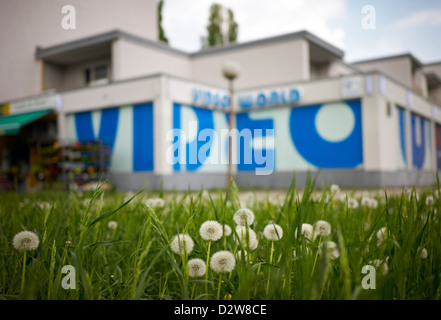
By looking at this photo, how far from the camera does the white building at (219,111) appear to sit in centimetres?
1138

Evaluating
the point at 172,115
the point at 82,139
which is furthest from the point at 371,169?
the point at 82,139

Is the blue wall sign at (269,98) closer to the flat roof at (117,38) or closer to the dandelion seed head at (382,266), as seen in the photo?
the flat roof at (117,38)

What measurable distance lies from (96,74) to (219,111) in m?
6.06

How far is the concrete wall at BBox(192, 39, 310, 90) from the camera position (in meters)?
13.7

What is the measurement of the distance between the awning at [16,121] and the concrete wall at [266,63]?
6.21m

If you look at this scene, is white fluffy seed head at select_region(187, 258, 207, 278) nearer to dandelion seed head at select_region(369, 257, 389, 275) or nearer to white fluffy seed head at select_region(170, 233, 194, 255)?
white fluffy seed head at select_region(170, 233, 194, 255)

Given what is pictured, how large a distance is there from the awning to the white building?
6cm

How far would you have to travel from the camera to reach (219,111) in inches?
500

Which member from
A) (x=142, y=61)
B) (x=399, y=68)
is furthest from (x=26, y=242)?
(x=399, y=68)

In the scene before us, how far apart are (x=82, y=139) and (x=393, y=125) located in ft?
A: 34.0

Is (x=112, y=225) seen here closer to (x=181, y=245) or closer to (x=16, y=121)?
(x=181, y=245)

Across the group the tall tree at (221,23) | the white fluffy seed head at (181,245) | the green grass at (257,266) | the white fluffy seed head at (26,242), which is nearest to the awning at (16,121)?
the tall tree at (221,23)

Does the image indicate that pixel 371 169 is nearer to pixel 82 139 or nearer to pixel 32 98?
pixel 82 139
